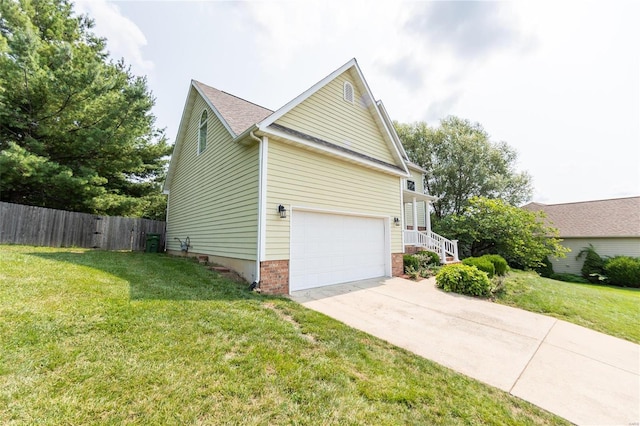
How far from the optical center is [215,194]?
8.59m

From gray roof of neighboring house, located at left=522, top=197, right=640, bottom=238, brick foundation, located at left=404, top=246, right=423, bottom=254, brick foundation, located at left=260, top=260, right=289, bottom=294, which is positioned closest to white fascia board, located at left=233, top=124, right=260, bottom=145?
brick foundation, located at left=260, top=260, right=289, bottom=294

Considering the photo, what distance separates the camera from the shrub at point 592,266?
16609 mm

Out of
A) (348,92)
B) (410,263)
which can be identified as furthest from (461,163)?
(348,92)

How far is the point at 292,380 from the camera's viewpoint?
2.75m

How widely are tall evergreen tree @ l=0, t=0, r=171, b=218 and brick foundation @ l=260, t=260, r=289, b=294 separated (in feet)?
33.4

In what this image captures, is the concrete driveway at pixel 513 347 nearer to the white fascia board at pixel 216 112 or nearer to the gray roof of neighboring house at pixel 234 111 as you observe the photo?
the white fascia board at pixel 216 112

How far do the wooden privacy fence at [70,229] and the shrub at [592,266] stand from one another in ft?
84.7

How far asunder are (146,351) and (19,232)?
1179cm

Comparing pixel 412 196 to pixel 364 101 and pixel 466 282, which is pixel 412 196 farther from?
pixel 466 282

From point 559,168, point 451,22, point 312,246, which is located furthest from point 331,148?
point 559,168

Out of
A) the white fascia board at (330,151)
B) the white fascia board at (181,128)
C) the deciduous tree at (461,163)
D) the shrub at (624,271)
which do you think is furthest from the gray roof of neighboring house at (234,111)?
the shrub at (624,271)

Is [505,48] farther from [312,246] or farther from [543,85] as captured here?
[312,246]

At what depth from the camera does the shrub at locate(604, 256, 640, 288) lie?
1469cm

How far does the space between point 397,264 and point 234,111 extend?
25.5ft
